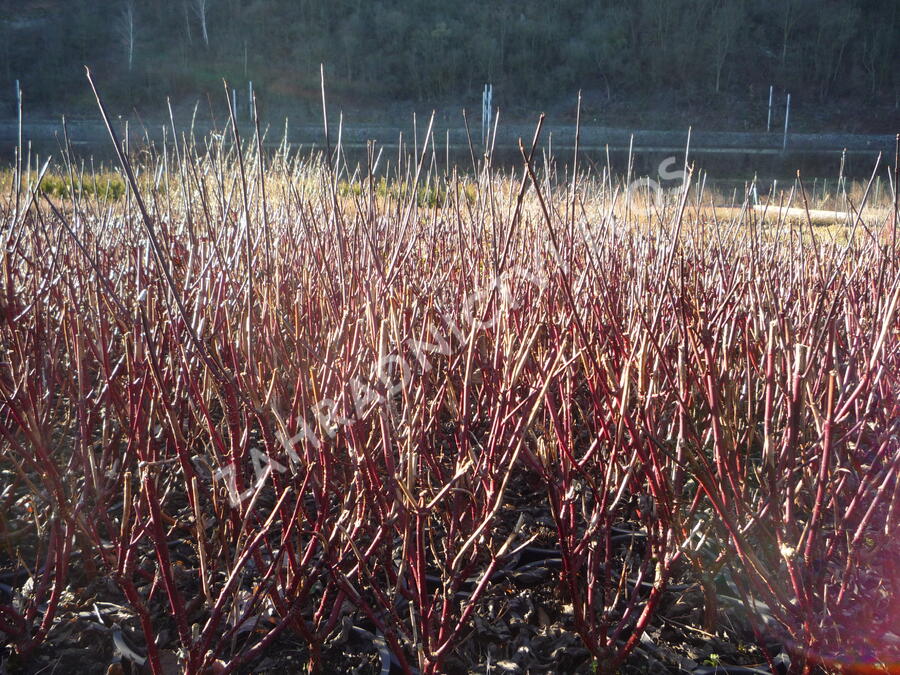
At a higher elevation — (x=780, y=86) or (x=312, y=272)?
(x=780, y=86)

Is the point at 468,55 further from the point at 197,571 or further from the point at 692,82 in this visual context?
the point at 197,571

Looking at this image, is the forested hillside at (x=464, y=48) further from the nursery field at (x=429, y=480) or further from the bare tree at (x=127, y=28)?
the nursery field at (x=429, y=480)

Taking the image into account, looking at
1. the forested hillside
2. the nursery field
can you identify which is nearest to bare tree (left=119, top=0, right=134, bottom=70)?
the forested hillside

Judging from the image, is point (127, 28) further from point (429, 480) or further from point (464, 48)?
point (429, 480)

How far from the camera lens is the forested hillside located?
26.2 metres

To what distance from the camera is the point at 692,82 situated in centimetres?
2745

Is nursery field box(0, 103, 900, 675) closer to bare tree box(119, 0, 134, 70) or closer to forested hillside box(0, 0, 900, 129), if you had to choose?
forested hillside box(0, 0, 900, 129)

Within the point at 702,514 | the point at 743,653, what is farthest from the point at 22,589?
the point at 702,514

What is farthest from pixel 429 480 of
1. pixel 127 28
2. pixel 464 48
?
pixel 127 28

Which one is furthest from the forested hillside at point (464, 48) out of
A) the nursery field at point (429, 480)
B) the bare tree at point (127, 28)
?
the nursery field at point (429, 480)

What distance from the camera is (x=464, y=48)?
27.9 metres

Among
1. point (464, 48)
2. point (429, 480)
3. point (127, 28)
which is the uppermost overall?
point (127, 28)

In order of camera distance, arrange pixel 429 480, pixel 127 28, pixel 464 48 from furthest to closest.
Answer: pixel 464 48 < pixel 127 28 < pixel 429 480

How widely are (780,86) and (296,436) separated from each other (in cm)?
3063
